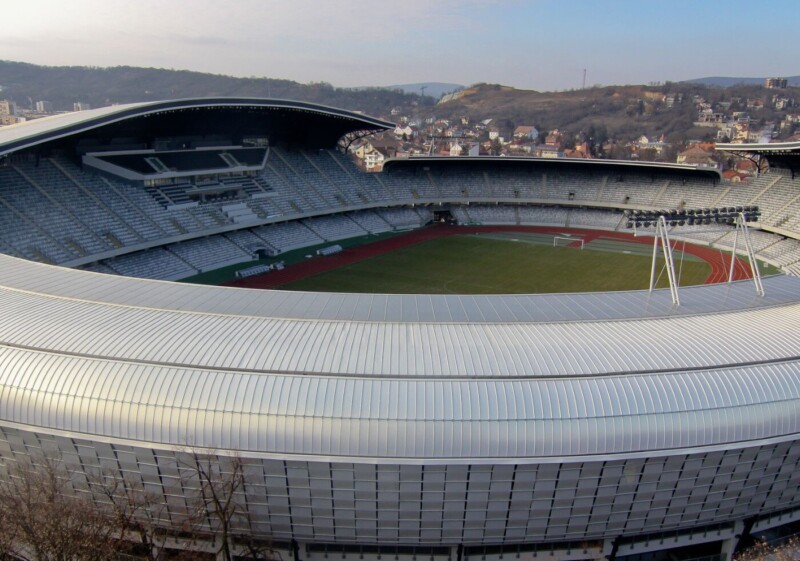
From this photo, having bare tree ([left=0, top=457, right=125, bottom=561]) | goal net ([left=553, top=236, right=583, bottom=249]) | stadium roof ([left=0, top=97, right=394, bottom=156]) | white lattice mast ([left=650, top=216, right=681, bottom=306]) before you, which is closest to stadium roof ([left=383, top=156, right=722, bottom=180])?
stadium roof ([left=0, top=97, right=394, bottom=156])

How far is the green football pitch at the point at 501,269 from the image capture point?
153 ft

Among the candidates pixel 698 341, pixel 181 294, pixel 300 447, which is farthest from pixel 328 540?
pixel 698 341

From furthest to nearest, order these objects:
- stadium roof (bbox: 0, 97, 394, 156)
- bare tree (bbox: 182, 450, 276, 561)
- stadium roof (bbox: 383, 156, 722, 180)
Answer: stadium roof (bbox: 383, 156, 722, 180), stadium roof (bbox: 0, 97, 394, 156), bare tree (bbox: 182, 450, 276, 561)

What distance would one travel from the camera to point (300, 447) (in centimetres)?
1549

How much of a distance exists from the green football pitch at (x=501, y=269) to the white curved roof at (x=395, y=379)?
24462 millimetres

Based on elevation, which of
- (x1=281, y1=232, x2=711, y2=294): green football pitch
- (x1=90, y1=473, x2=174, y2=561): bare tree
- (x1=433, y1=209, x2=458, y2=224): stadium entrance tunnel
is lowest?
(x1=433, y1=209, x2=458, y2=224): stadium entrance tunnel

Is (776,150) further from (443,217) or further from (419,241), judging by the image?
(443,217)

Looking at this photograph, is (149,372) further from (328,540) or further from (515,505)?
(515,505)

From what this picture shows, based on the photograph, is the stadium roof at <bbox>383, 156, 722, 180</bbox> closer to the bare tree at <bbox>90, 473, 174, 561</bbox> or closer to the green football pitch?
the green football pitch

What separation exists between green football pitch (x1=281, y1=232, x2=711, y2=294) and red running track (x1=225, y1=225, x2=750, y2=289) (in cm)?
111

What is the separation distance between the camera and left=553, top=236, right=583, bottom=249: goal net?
207 ft

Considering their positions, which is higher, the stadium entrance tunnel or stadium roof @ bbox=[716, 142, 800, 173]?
stadium roof @ bbox=[716, 142, 800, 173]

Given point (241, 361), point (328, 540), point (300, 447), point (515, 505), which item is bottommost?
point (328, 540)

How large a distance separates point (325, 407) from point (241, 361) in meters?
3.39
